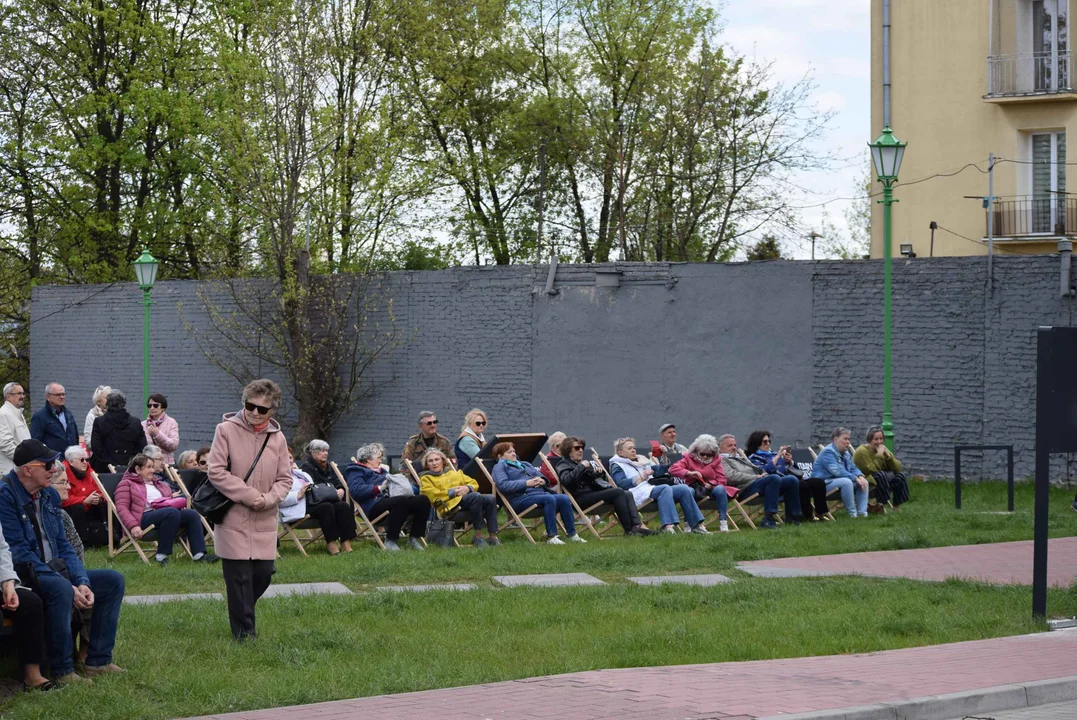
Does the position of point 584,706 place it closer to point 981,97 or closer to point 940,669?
point 940,669

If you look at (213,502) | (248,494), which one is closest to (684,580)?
(248,494)

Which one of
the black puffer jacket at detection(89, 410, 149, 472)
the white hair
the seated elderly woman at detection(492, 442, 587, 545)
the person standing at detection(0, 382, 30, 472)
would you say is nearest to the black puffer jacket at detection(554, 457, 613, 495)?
the seated elderly woman at detection(492, 442, 587, 545)

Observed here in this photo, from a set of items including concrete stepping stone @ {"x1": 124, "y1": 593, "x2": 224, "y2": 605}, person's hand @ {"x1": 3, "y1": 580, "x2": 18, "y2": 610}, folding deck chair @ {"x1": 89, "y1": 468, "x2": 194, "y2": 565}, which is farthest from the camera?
folding deck chair @ {"x1": 89, "y1": 468, "x2": 194, "y2": 565}

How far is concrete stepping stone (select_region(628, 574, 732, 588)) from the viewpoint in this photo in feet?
36.9

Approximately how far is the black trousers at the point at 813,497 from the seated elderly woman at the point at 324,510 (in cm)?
555

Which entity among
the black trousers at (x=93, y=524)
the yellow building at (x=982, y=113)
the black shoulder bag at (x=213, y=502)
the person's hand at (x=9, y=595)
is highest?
the yellow building at (x=982, y=113)

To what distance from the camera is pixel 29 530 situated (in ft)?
24.4

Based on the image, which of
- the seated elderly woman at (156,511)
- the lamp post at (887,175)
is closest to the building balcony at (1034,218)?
the lamp post at (887,175)

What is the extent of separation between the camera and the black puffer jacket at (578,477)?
14875 millimetres

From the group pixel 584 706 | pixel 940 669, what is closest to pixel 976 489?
pixel 940 669

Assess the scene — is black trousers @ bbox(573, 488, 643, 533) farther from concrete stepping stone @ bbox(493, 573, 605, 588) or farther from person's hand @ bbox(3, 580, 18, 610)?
person's hand @ bbox(3, 580, 18, 610)

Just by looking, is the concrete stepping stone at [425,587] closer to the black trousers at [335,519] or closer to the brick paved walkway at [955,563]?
the brick paved walkway at [955,563]

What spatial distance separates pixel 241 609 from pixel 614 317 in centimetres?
1487

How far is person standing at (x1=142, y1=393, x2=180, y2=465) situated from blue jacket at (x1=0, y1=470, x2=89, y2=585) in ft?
26.9
